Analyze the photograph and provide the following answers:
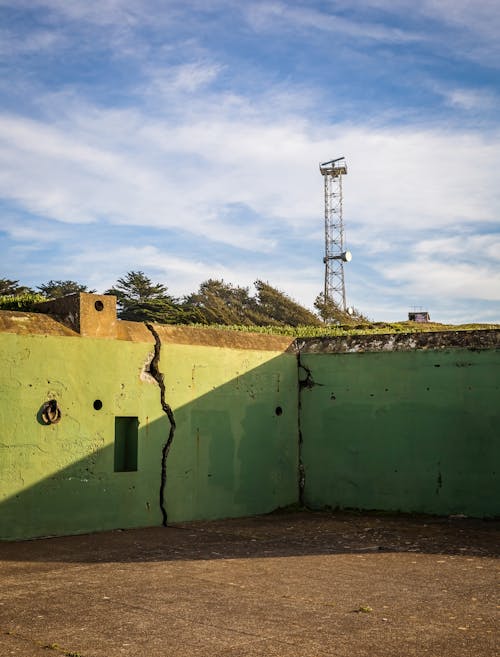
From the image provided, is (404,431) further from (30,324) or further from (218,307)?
(218,307)

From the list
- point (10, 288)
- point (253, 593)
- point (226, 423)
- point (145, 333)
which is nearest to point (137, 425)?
point (145, 333)

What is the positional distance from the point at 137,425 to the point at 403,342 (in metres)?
4.15

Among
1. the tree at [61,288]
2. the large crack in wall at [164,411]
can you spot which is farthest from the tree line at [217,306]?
the large crack in wall at [164,411]

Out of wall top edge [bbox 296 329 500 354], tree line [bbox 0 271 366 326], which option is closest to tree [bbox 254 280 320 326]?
tree line [bbox 0 271 366 326]

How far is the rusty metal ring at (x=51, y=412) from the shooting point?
352 inches

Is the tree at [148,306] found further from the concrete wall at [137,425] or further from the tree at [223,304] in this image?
the concrete wall at [137,425]

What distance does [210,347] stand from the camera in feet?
36.2

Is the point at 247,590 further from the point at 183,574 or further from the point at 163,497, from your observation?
the point at 163,497

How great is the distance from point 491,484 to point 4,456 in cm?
638

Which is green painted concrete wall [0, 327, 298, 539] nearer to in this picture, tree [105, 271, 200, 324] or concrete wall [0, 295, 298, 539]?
concrete wall [0, 295, 298, 539]

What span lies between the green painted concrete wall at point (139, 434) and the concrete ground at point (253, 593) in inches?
19.7

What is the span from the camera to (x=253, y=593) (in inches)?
247

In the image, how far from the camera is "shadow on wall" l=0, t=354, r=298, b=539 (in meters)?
9.03

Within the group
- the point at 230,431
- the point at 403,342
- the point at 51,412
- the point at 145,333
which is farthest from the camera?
the point at 403,342
